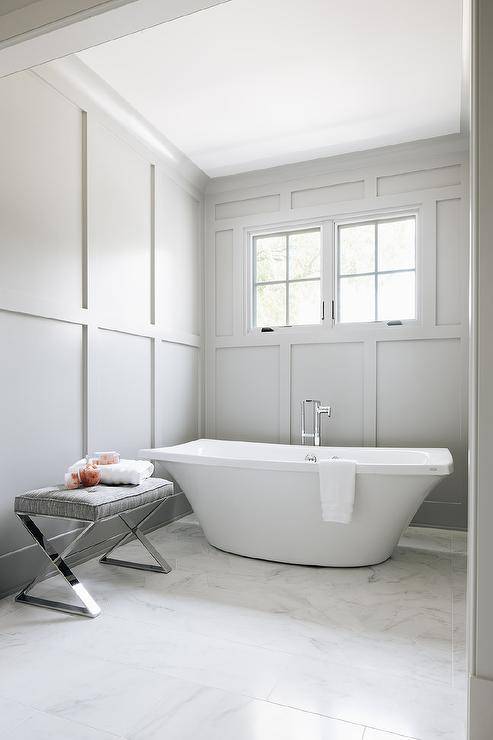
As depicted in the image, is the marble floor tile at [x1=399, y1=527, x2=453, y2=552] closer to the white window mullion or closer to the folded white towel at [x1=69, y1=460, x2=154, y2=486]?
the white window mullion

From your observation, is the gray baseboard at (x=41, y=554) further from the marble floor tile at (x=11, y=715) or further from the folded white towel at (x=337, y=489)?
the folded white towel at (x=337, y=489)

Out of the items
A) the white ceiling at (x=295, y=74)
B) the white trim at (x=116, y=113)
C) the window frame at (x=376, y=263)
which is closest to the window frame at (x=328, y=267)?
the window frame at (x=376, y=263)

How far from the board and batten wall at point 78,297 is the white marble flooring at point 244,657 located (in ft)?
2.03

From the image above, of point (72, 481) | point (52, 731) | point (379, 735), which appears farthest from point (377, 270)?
point (52, 731)

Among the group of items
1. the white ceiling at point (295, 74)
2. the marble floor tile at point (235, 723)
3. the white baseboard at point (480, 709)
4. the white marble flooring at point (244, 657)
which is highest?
the white ceiling at point (295, 74)

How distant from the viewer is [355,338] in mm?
3779

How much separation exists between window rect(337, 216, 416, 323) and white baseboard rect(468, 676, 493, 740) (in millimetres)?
2758

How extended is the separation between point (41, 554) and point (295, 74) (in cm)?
289

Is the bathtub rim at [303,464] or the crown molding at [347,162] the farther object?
the crown molding at [347,162]

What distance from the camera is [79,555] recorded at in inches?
111

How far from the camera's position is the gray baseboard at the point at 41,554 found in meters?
2.42

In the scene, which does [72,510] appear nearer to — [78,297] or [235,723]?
[235,723]

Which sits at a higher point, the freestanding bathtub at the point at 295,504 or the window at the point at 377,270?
the window at the point at 377,270

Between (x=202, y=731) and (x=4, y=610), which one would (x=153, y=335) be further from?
(x=202, y=731)
